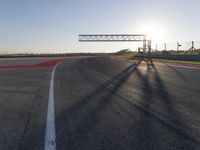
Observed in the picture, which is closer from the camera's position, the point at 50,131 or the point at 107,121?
the point at 50,131

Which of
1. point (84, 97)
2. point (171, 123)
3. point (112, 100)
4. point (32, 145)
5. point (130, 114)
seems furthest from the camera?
point (84, 97)

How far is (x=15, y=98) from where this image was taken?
910 centimetres

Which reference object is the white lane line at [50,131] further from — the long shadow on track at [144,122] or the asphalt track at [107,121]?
the long shadow on track at [144,122]

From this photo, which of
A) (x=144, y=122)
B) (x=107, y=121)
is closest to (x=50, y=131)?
(x=107, y=121)

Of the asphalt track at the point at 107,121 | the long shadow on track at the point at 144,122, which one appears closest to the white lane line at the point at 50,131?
the asphalt track at the point at 107,121

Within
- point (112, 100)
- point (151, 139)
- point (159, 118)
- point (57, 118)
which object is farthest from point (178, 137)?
A: point (112, 100)

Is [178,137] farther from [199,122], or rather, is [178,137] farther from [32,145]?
[32,145]

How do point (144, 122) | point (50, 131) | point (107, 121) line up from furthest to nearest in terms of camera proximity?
point (107, 121), point (144, 122), point (50, 131)

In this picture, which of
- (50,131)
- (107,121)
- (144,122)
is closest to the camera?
(50,131)

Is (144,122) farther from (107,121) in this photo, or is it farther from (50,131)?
(50,131)

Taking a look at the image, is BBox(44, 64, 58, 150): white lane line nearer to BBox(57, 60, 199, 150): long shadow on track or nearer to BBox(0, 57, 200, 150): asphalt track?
BBox(0, 57, 200, 150): asphalt track

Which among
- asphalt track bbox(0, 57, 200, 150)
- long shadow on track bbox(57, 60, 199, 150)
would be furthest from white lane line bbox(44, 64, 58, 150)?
long shadow on track bbox(57, 60, 199, 150)

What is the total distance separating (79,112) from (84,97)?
2244mm

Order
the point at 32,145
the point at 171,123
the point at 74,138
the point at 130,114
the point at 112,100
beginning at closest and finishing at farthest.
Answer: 1. the point at 32,145
2. the point at 74,138
3. the point at 171,123
4. the point at 130,114
5. the point at 112,100
